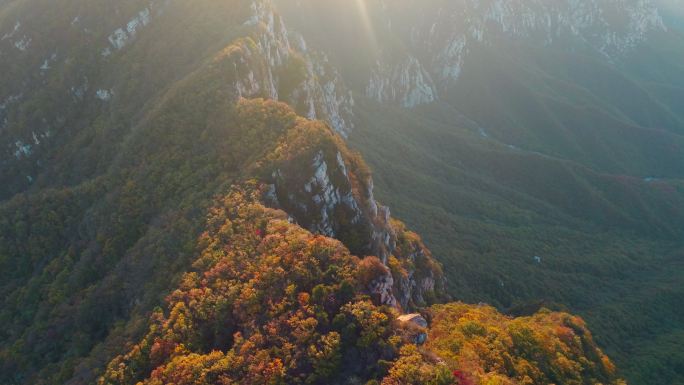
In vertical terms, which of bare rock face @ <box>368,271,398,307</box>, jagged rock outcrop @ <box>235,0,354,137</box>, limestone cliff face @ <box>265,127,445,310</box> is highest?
jagged rock outcrop @ <box>235,0,354,137</box>

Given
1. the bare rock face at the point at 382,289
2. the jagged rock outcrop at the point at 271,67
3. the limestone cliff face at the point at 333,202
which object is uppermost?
the jagged rock outcrop at the point at 271,67

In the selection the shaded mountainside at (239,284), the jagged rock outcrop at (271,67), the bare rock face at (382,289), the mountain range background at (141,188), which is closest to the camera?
the shaded mountainside at (239,284)

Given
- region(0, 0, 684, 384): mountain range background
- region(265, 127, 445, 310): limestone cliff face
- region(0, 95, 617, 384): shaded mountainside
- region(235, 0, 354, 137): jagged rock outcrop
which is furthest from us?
region(235, 0, 354, 137): jagged rock outcrop

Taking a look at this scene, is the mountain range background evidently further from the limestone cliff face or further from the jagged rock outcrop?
the limestone cliff face

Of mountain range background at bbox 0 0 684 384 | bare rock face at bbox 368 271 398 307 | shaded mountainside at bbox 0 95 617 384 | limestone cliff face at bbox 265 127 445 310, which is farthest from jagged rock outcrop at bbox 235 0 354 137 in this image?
bare rock face at bbox 368 271 398 307

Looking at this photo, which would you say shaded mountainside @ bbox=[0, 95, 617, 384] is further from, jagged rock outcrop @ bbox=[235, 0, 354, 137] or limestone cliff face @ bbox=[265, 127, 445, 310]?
jagged rock outcrop @ bbox=[235, 0, 354, 137]

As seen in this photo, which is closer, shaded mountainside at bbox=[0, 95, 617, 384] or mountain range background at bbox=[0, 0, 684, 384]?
shaded mountainside at bbox=[0, 95, 617, 384]

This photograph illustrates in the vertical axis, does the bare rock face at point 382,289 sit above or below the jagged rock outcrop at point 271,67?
below

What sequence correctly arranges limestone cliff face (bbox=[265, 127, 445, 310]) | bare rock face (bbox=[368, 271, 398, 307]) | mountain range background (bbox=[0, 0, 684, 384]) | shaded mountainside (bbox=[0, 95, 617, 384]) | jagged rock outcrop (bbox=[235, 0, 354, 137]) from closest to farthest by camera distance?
shaded mountainside (bbox=[0, 95, 617, 384])
bare rock face (bbox=[368, 271, 398, 307])
mountain range background (bbox=[0, 0, 684, 384])
limestone cliff face (bbox=[265, 127, 445, 310])
jagged rock outcrop (bbox=[235, 0, 354, 137])

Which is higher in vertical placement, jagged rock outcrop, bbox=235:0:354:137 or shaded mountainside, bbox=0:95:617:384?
jagged rock outcrop, bbox=235:0:354:137

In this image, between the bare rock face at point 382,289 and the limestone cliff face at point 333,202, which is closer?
the bare rock face at point 382,289

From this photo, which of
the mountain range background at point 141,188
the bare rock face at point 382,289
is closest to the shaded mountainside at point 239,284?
the bare rock face at point 382,289

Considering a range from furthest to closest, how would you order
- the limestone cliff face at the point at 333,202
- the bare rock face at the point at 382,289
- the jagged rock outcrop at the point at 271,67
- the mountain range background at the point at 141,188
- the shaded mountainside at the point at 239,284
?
the jagged rock outcrop at the point at 271,67
the limestone cliff face at the point at 333,202
the mountain range background at the point at 141,188
the bare rock face at the point at 382,289
the shaded mountainside at the point at 239,284

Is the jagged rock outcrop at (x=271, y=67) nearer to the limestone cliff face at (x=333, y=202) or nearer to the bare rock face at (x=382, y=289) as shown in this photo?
the limestone cliff face at (x=333, y=202)
